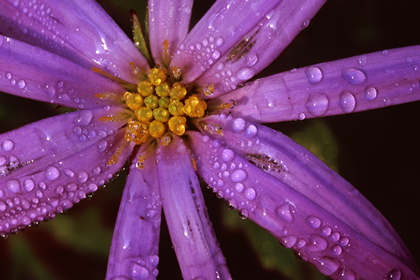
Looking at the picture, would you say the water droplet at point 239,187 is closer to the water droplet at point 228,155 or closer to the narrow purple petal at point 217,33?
the water droplet at point 228,155

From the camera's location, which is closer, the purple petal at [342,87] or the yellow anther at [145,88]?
the purple petal at [342,87]

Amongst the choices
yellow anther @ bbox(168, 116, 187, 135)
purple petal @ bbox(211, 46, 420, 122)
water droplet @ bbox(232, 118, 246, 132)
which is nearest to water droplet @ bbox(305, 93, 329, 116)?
purple petal @ bbox(211, 46, 420, 122)

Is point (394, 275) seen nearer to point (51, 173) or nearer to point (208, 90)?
point (208, 90)

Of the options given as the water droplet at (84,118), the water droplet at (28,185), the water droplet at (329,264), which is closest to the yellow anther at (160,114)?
the water droplet at (84,118)

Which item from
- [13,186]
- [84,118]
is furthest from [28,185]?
[84,118]

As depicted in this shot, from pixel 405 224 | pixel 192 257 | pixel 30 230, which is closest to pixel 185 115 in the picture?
pixel 192 257

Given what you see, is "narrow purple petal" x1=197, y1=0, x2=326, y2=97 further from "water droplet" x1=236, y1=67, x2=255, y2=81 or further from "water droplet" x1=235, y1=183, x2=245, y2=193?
"water droplet" x1=235, y1=183, x2=245, y2=193
